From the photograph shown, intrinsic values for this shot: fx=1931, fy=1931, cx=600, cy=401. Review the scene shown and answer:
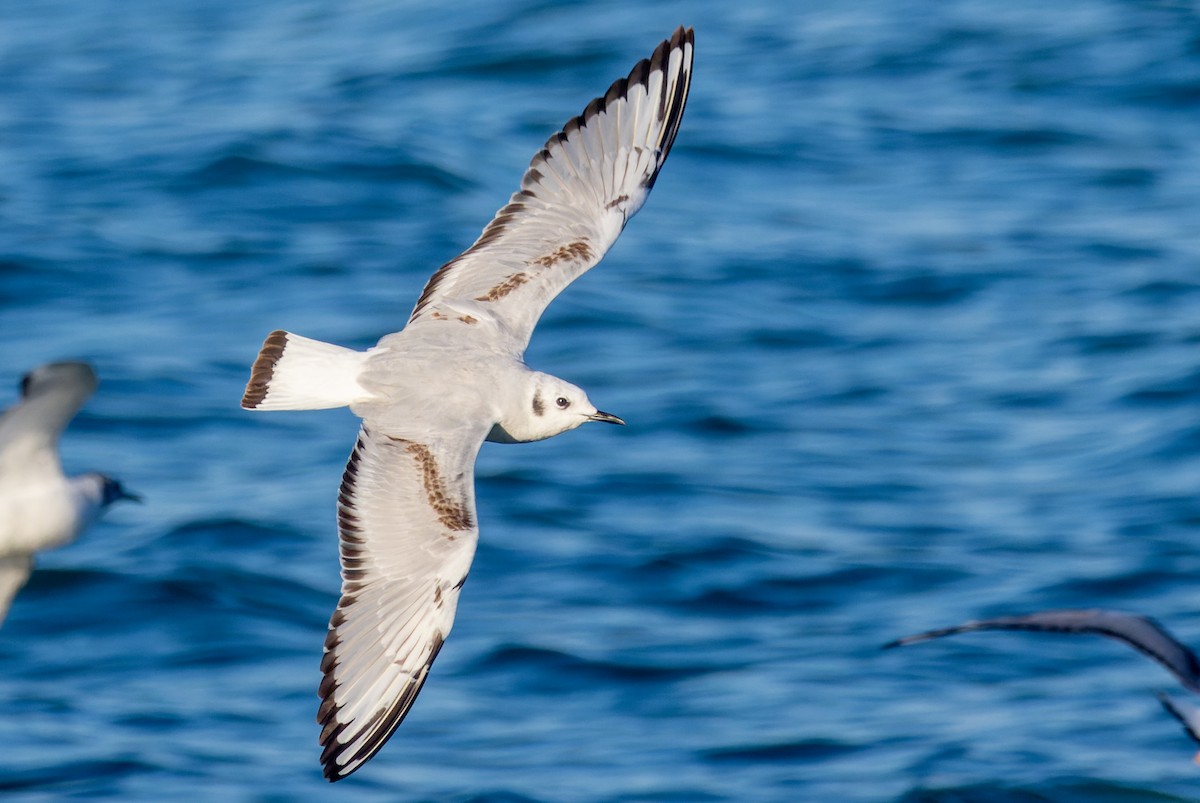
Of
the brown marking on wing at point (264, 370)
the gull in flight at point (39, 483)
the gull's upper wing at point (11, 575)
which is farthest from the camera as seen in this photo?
the gull's upper wing at point (11, 575)

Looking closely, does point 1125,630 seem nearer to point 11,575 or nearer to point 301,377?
point 301,377

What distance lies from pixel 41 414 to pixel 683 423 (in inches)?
213

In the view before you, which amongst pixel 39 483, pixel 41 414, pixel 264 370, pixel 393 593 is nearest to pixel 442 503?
pixel 393 593

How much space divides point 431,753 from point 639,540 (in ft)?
6.39

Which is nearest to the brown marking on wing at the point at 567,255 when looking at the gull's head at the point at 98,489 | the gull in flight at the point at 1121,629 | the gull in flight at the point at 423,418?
the gull in flight at the point at 423,418

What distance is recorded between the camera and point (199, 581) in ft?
31.9

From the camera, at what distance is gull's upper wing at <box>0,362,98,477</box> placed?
20.0 ft

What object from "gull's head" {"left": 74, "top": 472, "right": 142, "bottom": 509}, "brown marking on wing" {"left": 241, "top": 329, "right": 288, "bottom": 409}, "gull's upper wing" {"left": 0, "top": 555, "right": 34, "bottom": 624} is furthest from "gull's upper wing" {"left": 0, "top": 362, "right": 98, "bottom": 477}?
"gull's upper wing" {"left": 0, "top": 555, "right": 34, "bottom": 624}

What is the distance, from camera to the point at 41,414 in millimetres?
6445

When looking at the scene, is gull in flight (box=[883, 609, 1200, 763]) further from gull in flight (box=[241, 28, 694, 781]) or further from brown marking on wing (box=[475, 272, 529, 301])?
brown marking on wing (box=[475, 272, 529, 301])

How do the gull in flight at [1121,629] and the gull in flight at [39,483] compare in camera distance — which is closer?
the gull in flight at [1121,629]

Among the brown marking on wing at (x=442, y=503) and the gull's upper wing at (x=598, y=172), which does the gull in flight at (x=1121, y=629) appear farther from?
the gull's upper wing at (x=598, y=172)

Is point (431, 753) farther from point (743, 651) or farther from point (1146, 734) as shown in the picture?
point (1146, 734)

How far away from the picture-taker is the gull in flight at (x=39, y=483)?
20.7 feet
